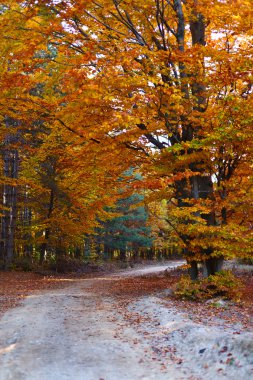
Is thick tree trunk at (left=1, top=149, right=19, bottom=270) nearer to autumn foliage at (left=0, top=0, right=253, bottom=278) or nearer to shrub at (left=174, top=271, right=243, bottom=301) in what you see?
autumn foliage at (left=0, top=0, right=253, bottom=278)

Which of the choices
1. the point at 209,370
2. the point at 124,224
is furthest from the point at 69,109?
the point at 124,224

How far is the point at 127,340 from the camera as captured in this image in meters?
7.21

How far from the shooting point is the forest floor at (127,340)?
5.43 m

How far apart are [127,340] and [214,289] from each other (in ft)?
14.0

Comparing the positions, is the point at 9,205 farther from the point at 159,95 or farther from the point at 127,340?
the point at 127,340

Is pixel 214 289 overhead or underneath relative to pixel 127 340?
overhead

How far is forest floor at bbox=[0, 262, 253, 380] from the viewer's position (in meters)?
5.43

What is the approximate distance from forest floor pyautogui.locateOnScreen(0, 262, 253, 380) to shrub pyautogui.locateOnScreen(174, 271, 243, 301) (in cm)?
35

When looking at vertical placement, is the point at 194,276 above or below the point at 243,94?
below

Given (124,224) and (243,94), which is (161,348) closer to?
(243,94)

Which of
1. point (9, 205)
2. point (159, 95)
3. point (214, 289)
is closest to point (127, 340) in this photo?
point (214, 289)

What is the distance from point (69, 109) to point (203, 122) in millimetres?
4092

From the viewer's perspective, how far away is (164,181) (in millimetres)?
10297

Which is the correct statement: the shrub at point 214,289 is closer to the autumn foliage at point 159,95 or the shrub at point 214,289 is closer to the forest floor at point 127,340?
the forest floor at point 127,340
